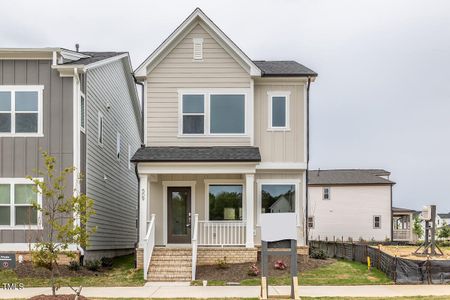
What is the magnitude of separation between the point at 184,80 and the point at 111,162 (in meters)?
6.27

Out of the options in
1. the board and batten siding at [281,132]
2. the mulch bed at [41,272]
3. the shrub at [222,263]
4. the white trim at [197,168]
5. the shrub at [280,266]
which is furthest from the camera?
the board and batten siding at [281,132]

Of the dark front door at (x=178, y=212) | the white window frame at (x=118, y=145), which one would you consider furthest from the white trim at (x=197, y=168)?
the white window frame at (x=118, y=145)

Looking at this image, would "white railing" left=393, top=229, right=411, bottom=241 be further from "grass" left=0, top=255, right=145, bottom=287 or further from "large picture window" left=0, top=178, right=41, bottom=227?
"large picture window" left=0, top=178, right=41, bottom=227

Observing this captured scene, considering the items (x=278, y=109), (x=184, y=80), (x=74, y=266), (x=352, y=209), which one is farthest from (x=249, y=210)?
(x=352, y=209)

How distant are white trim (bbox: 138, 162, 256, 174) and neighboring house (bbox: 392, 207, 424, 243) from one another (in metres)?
30.1

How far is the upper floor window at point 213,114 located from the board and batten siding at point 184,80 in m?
0.27

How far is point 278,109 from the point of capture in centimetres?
2144

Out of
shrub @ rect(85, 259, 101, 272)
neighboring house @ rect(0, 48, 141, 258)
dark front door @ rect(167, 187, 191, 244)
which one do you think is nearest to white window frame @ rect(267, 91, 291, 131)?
dark front door @ rect(167, 187, 191, 244)

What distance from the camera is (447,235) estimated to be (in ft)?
180

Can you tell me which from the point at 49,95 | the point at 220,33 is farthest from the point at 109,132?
the point at 220,33

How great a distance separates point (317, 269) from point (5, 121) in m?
11.6

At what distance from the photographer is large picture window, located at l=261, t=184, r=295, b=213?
70.0 feet

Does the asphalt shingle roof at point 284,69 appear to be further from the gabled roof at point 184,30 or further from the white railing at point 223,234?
the white railing at point 223,234

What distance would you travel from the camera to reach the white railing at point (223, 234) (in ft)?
66.9
